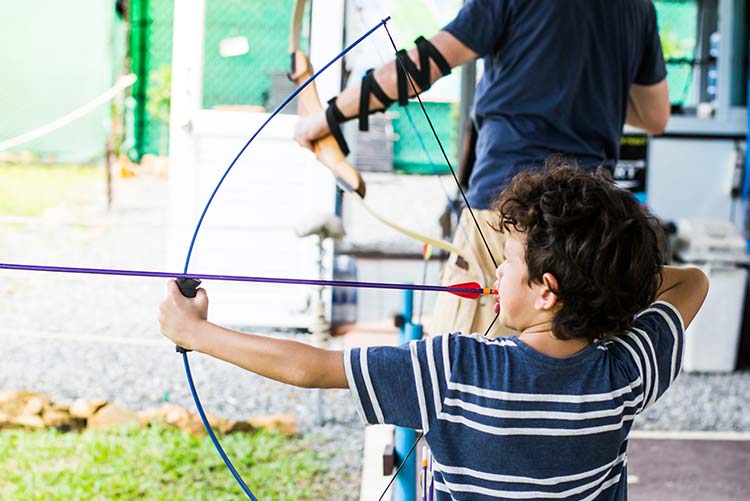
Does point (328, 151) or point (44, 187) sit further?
point (44, 187)

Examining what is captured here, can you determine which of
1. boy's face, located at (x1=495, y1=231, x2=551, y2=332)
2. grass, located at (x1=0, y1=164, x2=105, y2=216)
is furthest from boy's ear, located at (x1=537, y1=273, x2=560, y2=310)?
grass, located at (x1=0, y1=164, x2=105, y2=216)

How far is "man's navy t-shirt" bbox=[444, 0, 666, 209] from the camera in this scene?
62.4 inches

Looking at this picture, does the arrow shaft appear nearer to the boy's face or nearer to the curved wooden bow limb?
the boy's face

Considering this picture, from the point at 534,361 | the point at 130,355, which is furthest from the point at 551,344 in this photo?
the point at 130,355

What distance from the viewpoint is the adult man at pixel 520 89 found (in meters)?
1.57

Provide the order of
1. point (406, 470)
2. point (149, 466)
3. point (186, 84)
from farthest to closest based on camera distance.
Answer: point (149, 466) → point (186, 84) → point (406, 470)

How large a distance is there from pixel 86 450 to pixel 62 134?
102 inches

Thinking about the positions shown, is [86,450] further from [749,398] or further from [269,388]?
[749,398]

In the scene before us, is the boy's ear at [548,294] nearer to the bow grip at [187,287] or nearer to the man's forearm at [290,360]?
the man's forearm at [290,360]

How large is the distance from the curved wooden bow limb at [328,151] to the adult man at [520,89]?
0.09 feet

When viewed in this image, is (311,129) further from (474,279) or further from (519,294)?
(519,294)

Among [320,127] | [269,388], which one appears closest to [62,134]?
[269,388]

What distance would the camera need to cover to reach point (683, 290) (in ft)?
3.99

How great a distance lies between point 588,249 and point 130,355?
3.16 meters
